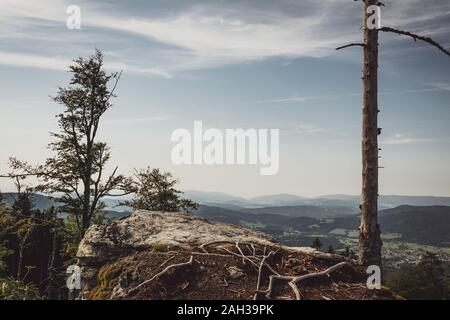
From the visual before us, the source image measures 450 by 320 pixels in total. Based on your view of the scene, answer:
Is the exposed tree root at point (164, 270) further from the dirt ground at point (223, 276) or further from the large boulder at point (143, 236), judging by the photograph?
the large boulder at point (143, 236)

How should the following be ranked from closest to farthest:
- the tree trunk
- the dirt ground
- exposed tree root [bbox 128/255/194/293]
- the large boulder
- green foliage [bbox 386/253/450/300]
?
the dirt ground, exposed tree root [bbox 128/255/194/293], the large boulder, the tree trunk, green foliage [bbox 386/253/450/300]

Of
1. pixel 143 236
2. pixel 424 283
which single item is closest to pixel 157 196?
pixel 143 236

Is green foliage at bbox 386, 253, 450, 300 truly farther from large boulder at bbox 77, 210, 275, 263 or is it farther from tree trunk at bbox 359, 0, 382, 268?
large boulder at bbox 77, 210, 275, 263

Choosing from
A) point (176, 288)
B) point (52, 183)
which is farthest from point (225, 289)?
point (52, 183)

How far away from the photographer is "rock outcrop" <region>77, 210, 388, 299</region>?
265 inches

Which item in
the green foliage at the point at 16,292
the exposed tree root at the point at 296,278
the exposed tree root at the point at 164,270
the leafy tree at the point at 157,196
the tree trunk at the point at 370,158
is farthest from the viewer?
the leafy tree at the point at 157,196

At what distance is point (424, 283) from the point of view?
8850cm

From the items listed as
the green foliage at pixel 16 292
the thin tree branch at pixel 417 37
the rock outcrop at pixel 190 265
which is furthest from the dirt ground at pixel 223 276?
the thin tree branch at pixel 417 37

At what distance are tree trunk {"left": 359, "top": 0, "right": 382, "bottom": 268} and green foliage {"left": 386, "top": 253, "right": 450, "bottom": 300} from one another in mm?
87596

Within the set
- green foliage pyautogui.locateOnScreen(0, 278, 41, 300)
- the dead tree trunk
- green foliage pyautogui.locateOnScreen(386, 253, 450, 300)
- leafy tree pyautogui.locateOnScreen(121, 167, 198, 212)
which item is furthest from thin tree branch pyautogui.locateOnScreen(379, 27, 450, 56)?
green foliage pyautogui.locateOnScreen(386, 253, 450, 300)

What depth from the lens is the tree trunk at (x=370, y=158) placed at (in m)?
9.55

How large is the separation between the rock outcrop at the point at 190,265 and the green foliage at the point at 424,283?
8983 centimetres

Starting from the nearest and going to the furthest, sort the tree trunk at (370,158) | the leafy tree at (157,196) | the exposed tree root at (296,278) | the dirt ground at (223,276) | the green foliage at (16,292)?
1. the exposed tree root at (296,278)
2. the dirt ground at (223,276)
3. the green foliage at (16,292)
4. the tree trunk at (370,158)
5. the leafy tree at (157,196)
